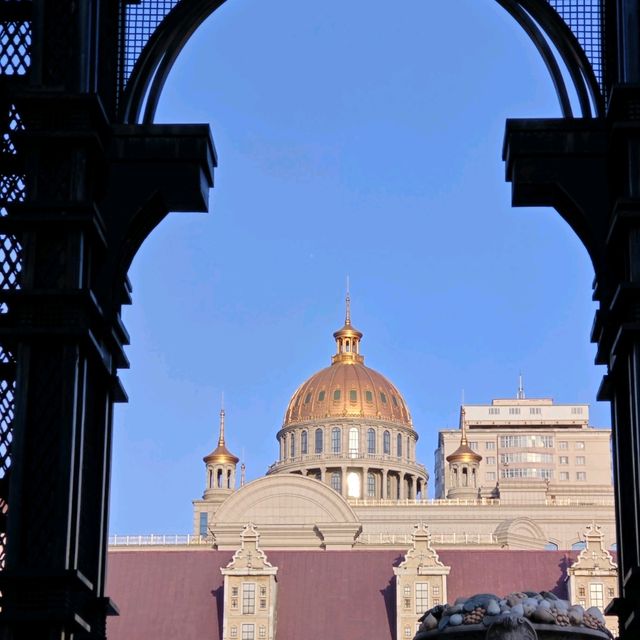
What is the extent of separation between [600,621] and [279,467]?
13043 cm

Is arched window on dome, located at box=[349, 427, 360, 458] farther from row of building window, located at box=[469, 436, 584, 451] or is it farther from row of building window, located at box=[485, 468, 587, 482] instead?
row of building window, located at box=[469, 436, 584, 451]

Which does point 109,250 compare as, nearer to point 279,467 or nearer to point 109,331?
point 109,331

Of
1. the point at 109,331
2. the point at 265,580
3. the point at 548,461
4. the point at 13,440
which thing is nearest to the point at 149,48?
the point at 109,331

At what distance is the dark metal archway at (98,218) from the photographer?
1493 centimetres

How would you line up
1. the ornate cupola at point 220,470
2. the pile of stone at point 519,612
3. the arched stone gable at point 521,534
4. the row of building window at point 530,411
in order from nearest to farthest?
the pile of stone at point 519,612, the arched stone gable at point 521,534, the ornate cupola at point 220,470, the row of building window at point 530,411

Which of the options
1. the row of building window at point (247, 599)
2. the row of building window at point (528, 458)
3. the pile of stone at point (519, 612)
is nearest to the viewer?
the pile of stone at point (519, 612)

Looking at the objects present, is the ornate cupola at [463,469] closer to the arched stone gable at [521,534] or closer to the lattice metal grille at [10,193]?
the arched stone gable at [521,534]

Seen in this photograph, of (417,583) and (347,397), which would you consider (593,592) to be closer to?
(417,583)

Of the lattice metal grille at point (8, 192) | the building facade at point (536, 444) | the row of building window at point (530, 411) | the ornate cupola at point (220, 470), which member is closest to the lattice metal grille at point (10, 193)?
the lattice metal grille at point (8, 192)

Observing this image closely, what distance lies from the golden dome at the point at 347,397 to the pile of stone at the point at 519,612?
12716 centimetres

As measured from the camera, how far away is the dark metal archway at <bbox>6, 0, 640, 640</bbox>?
1493 cm

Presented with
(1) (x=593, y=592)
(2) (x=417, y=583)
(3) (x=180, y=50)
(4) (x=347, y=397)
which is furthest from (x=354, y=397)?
(3) (x=180, y=50)

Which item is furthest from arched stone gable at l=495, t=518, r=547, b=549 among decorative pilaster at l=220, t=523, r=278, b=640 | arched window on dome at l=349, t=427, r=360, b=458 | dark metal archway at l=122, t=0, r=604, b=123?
dark metal archway at l=122, t=0, r=604, b=123

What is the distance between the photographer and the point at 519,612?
483 inches
